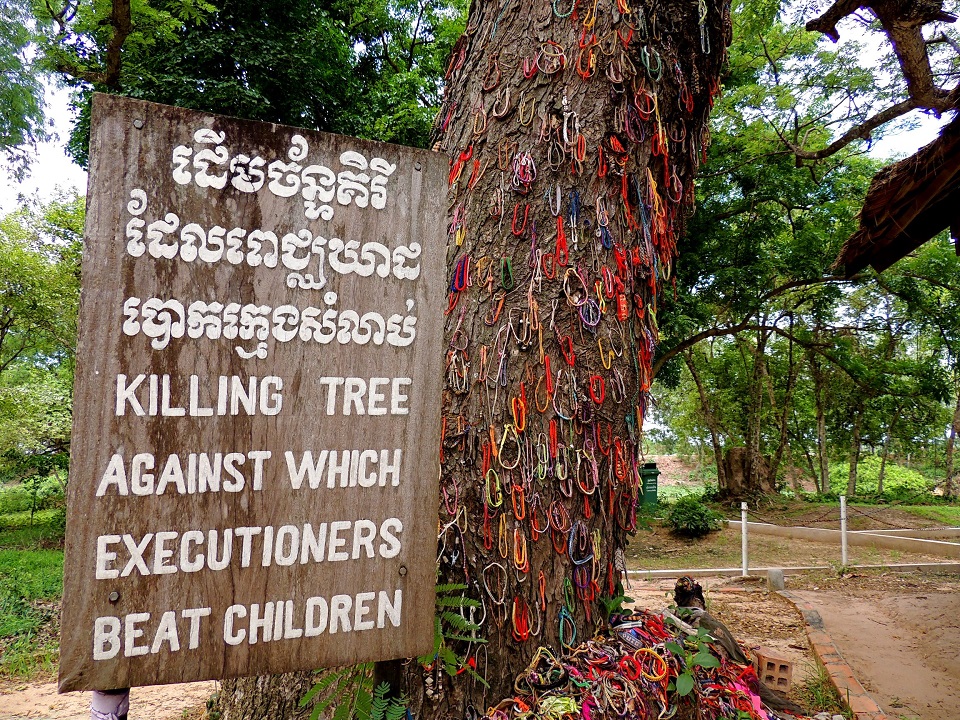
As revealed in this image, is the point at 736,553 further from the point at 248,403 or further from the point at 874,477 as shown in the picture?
the point at 874,477

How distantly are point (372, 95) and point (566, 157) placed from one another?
364 inches

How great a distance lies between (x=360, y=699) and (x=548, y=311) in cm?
Answer: 152

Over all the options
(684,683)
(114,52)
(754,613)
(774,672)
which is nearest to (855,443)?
(754,613)

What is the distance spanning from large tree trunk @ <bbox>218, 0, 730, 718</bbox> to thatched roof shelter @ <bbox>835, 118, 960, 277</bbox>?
109 inches

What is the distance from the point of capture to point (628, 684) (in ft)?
7.89

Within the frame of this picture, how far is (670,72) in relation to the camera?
2.93 m

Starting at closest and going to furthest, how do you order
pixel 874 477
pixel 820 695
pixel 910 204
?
pixel 820 695 → pixel 910 204 → pixel 874 477

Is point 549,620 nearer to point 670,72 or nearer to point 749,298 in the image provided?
point 670,72

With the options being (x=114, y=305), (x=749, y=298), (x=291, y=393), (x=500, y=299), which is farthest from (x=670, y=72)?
(x=749, y=298)

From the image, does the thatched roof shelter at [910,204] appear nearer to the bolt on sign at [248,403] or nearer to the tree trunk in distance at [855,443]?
the bolt on sign at [248,403]

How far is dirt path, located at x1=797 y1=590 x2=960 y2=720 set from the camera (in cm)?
427

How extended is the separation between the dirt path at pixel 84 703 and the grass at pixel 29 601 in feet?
1.93

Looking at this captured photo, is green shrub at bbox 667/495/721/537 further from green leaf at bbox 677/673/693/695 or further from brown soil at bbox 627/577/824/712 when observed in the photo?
green leaf at bbox 677/673/693/695

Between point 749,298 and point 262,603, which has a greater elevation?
point 749,298
